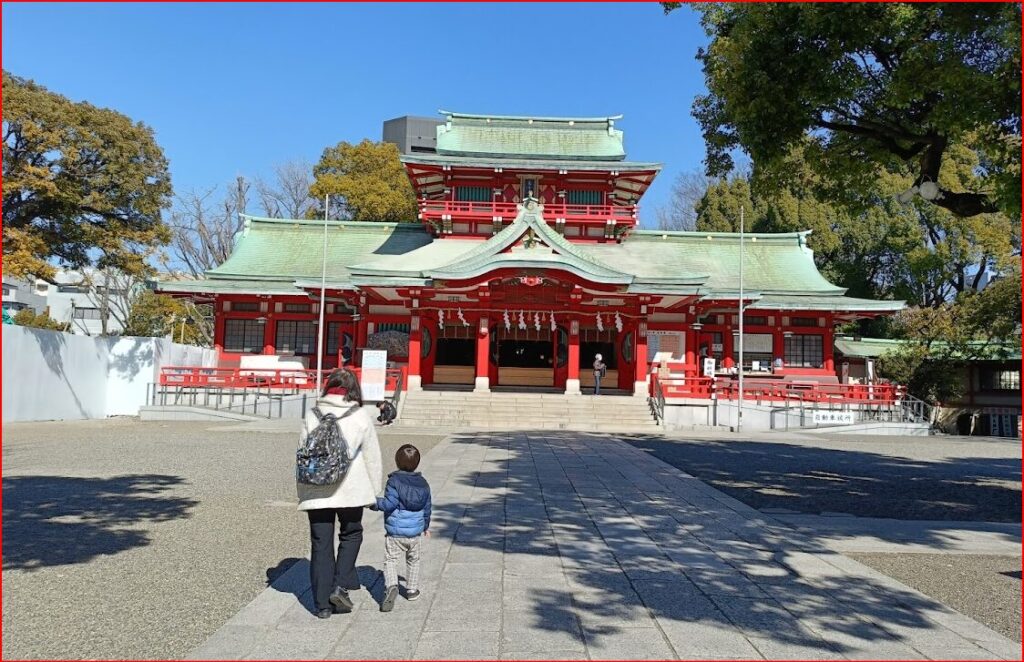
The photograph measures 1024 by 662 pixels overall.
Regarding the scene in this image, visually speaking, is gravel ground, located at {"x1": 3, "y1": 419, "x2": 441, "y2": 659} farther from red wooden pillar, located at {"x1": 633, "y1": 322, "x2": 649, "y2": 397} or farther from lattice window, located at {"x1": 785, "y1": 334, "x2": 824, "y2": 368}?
lattice window, located at {"x1": 785, "y1": 334, "x2": 824, "y2": 368}

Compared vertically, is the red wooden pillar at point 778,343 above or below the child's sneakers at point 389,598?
above

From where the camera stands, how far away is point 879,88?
8.80m

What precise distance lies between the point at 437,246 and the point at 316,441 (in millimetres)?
23084

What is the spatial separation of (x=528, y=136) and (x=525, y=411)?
1543cm

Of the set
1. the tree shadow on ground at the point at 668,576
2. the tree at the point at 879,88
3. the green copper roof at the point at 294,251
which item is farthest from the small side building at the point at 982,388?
the tree shadow on ground at the point at 668,576

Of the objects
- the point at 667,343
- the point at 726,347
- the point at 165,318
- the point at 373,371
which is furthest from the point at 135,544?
the point at 165,318

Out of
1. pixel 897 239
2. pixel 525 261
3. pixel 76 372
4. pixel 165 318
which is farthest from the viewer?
pixel 165 318

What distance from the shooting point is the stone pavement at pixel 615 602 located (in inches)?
156

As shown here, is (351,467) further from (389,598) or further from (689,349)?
(689,349)

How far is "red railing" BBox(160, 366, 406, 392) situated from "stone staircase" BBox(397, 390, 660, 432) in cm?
123

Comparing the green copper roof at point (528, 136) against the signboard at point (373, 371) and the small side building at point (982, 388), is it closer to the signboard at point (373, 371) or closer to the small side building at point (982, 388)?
the signboard at point (373, 371)

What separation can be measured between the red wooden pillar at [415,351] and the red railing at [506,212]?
5857 millimetres

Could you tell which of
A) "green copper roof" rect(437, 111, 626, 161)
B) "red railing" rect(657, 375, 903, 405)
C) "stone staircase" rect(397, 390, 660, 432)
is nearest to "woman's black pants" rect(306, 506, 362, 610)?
"stone staircase" rect(397, 390, 660, 432)

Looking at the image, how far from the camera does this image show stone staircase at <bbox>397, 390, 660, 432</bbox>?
20406 mm
